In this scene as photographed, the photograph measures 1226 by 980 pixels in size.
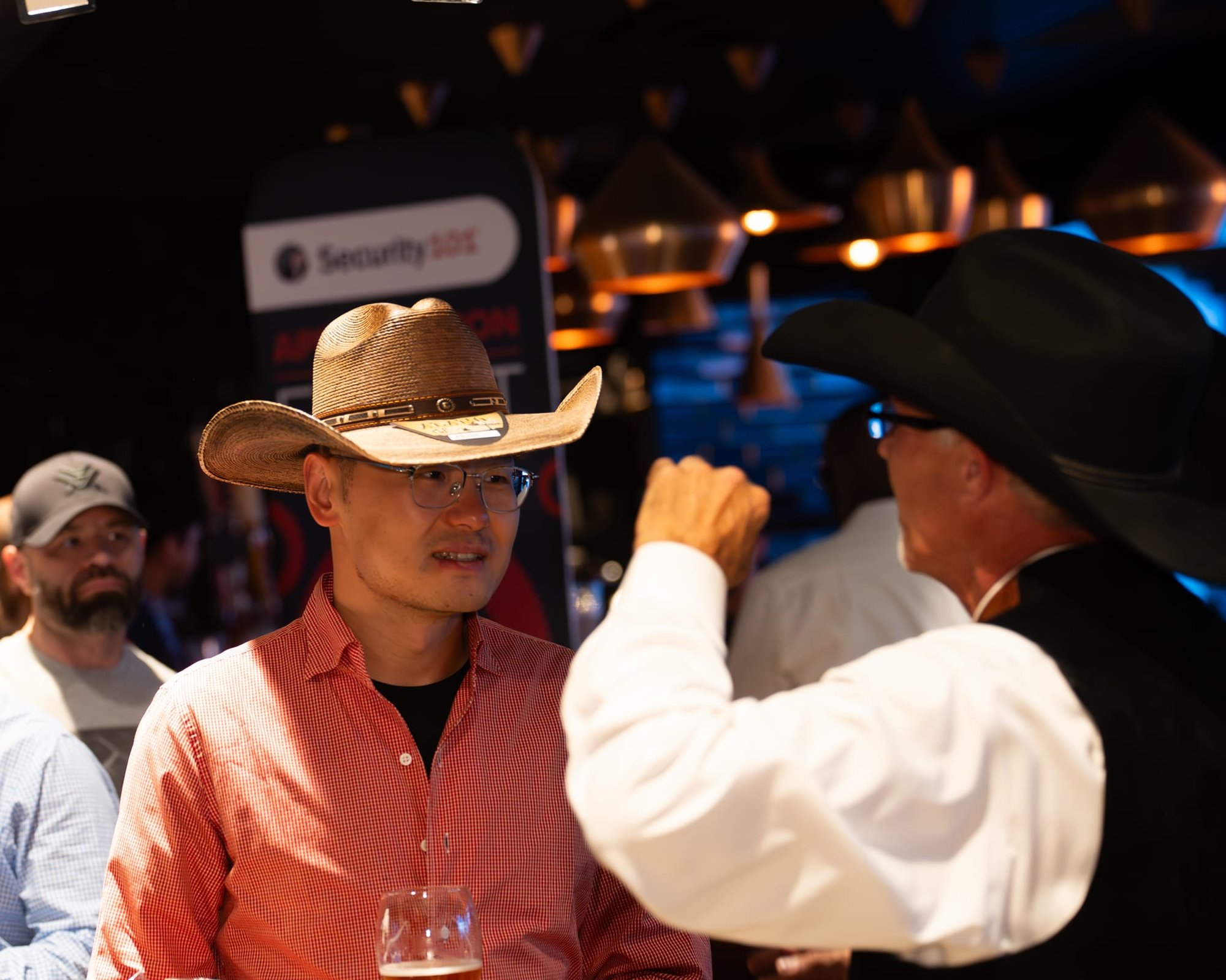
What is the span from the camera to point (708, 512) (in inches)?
64.8

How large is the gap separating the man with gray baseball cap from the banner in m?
0.46

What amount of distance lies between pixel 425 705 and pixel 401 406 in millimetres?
456

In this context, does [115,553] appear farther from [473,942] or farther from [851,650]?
[473,942]

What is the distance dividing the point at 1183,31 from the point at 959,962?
7.23 metres

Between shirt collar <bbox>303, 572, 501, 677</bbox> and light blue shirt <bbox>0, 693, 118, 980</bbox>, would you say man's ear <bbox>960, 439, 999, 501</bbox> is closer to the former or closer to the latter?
shirt collar <bbox>303, 572, 501, 677</bbox>

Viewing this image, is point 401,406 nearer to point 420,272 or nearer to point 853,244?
point 420,272

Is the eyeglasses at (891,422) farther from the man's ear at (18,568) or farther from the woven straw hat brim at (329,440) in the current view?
the man's ear at (18,568)

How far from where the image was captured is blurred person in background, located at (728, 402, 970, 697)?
364 centimetres

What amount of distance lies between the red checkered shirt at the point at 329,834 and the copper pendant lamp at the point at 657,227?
352 centimetres

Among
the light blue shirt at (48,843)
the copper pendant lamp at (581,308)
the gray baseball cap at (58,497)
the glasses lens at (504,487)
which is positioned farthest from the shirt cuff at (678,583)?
the copper pendant lamp at (581,308)

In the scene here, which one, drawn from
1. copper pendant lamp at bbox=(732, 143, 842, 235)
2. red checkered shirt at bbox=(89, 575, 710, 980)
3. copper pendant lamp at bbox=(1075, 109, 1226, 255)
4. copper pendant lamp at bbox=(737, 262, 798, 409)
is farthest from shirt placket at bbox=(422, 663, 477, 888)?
copper pendant lamp at bbox=(737, 262, 798, 409)

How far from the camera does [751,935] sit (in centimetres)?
152

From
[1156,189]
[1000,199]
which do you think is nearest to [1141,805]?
[1156,189]

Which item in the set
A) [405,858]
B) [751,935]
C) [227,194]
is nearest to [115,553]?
[405,858]
